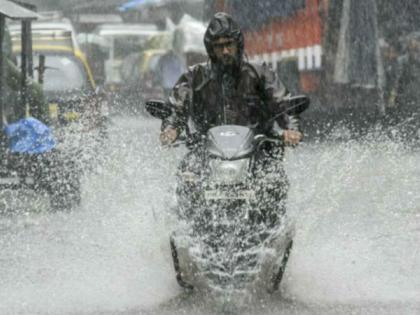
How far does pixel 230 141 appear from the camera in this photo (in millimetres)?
6445

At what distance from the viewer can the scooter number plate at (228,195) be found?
6199 mm

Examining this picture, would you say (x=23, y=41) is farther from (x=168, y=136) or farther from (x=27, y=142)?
(x=168, y=136)

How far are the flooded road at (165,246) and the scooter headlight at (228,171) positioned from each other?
0.47 m

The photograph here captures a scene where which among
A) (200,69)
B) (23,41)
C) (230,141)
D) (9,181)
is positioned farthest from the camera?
(23,41)

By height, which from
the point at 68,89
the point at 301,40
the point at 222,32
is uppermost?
the point at 301,40

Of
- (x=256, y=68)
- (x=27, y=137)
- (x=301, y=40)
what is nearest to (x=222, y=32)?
(x=256, y=68)

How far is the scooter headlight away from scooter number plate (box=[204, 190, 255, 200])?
0.18 ft

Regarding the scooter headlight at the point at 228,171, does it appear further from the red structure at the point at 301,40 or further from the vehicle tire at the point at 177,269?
the red structure at the point at 301,40

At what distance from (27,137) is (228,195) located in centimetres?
572

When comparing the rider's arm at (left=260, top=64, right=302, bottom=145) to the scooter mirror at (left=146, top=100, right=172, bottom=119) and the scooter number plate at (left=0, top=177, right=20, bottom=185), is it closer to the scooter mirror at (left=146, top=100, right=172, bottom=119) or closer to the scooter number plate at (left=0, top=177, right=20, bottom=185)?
the scooter mirror at (left=146, top=100, right=172, bottom=119)

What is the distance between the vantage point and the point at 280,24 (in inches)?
917

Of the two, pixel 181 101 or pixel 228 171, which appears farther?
pixel 181 101

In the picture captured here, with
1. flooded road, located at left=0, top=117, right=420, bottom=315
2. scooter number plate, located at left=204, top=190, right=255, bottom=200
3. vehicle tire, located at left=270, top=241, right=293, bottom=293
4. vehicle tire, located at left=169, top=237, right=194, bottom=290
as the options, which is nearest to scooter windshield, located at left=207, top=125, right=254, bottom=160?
scooter number plate, located at left=204, top=190, right=255, bottom=200

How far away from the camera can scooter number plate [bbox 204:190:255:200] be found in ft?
20.3
